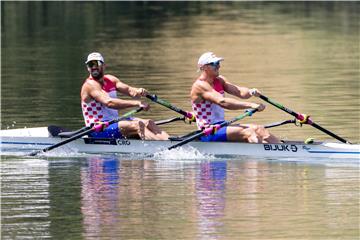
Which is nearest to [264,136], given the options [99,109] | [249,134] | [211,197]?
[249,134]

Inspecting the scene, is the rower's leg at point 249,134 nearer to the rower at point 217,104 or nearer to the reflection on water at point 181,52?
the rower at point 217,104

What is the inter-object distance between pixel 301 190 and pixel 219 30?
41.0 meters

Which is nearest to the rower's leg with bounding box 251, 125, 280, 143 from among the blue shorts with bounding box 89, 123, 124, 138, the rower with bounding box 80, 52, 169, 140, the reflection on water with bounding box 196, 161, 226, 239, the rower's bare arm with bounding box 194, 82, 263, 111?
the rower's bare arm with bounding box 194, 82, 263, 111

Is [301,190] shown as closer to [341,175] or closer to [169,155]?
[341,175]

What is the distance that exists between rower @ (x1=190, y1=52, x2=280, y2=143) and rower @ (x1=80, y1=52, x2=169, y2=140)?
0.88 meters

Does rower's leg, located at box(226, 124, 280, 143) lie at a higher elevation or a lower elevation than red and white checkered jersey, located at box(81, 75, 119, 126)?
lower

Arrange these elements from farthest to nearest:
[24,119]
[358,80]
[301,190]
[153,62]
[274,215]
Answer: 1. [153,62]
2. [358,80]
3. [24,119]
4. [301,190]
5. [274,215]

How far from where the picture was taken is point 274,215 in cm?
2080

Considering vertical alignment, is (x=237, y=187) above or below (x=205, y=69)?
below

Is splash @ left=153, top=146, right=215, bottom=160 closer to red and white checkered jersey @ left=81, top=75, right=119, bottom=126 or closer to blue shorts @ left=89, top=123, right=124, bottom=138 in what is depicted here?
blue shorts @ left=89, top=123, right=124, bottom=138

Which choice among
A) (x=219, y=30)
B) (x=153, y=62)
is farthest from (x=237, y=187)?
(x=219, y=30)

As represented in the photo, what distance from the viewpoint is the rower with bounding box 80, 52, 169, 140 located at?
1059 inches

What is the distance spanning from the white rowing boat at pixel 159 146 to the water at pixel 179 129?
0.22 metres

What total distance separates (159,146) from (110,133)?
1.17 metres
